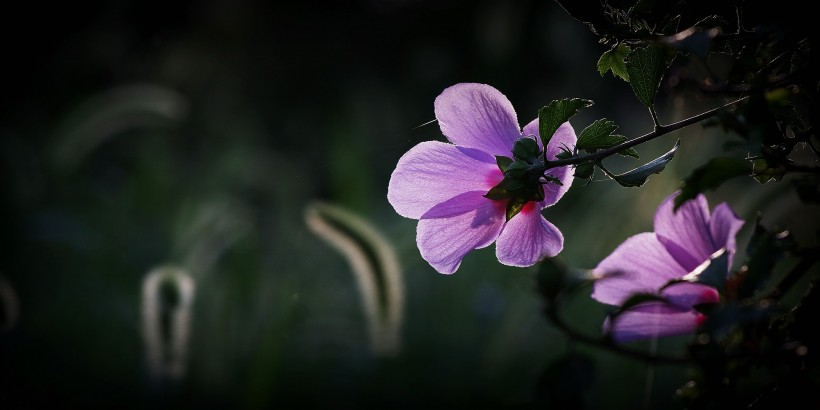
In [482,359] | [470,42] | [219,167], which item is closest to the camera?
[482,359]

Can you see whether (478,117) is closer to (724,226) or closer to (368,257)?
(724,226)

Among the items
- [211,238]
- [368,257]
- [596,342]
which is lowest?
[596,342]

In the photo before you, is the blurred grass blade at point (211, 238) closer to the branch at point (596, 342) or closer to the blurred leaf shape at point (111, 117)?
the blurred leaf shape at point (111, 117)

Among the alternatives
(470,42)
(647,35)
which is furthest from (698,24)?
(470,42)

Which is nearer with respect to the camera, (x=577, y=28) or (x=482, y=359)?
(x=482, y=359)

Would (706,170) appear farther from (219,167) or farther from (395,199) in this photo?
(219,167)

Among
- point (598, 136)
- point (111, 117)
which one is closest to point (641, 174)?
point (598, 136)

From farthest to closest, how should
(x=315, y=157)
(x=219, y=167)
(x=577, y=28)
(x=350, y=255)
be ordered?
(x=315, y=157) < (x=577, y=28) < (x=219, y=167) < (x=350, y=255)
